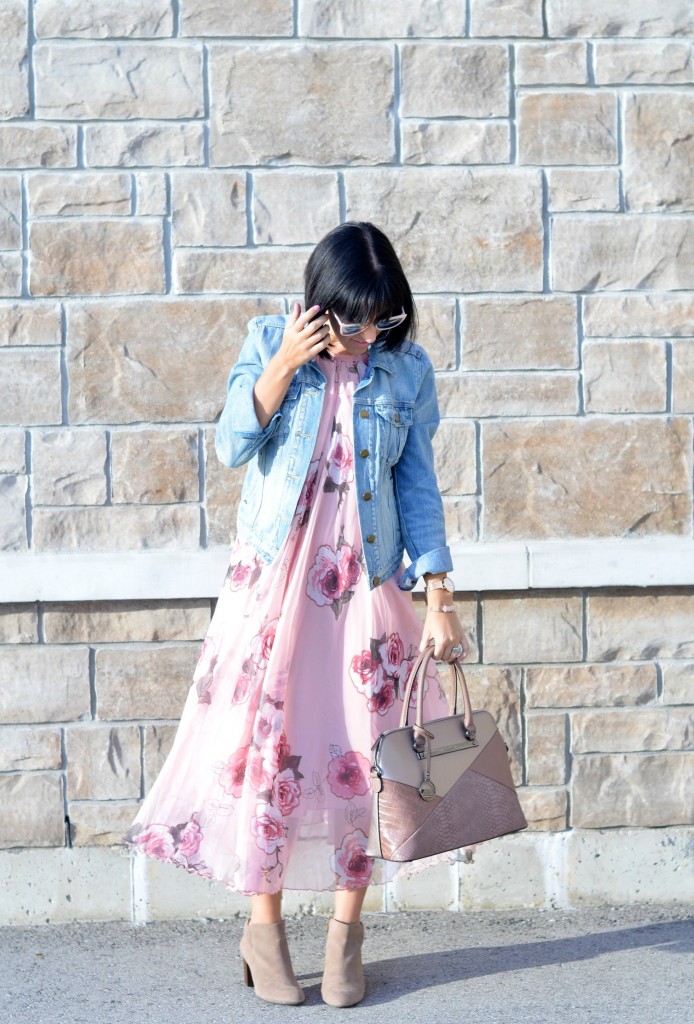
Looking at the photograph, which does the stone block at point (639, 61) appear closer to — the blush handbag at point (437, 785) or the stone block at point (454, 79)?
the stone block at point (454, 79)

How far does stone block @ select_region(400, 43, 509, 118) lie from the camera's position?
3.54 meters

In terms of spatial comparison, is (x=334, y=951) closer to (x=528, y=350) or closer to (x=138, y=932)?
(x=138, y=932)

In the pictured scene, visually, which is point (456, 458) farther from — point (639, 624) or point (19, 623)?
point (19, 623)

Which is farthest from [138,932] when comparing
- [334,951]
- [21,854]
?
[334,951]

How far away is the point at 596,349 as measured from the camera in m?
3.62

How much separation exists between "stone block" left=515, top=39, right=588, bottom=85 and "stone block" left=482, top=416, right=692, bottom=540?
105 cm

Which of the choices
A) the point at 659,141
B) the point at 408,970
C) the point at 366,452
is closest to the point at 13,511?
the point at 366,452

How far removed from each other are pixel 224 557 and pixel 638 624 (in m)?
1.30

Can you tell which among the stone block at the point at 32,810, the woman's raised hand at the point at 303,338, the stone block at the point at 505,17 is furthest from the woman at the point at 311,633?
the stone block at the point at 505,17

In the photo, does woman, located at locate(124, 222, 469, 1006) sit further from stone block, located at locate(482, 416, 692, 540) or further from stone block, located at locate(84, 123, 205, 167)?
stone block, located at locate(84, 123, 205, 167)

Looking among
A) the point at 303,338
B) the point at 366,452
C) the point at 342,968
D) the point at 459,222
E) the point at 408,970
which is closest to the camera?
the point at 303,338

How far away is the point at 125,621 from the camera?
11.6 feet

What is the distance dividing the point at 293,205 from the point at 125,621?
1369 millimetres

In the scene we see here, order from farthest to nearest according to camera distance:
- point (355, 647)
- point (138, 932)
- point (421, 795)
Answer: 1. point (138, 932)
2. point (355, 647)
3. point (421, 795)
